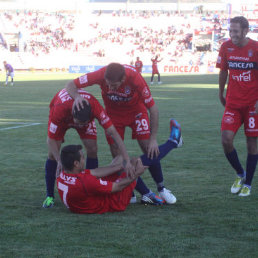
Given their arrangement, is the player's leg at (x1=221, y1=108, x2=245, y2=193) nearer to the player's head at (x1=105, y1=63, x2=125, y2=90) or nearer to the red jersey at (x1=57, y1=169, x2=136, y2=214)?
the red jersey at (x1=57, y1=169, x2=136, y2=214)

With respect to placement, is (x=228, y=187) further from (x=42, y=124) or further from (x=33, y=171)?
Result: (x=42, y=124)

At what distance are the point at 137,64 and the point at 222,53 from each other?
106 ft

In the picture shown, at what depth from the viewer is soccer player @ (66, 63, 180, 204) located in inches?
224

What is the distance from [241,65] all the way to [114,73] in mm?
2046

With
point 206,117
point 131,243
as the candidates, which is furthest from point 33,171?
point 206,117

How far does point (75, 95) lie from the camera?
18.2ft

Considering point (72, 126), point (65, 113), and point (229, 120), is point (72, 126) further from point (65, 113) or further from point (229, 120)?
point (229, 120)

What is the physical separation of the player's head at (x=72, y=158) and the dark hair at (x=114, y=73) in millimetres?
852

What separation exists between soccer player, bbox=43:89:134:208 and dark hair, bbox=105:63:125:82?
Answer: 362mm

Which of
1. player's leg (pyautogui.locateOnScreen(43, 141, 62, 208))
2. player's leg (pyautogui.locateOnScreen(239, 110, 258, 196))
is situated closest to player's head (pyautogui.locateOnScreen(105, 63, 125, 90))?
player's leg (pyautogui.locateOnScreen(43, 141, 62, 208))

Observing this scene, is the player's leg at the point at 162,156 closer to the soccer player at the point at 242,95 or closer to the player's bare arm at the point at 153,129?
the player's bare arm at the point at 153,129

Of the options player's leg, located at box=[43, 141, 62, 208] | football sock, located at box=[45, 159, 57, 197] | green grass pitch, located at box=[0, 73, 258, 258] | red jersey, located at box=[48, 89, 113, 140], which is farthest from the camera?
football sock, located at box=[45, 159, 57, 197]

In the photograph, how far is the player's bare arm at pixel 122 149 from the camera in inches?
214

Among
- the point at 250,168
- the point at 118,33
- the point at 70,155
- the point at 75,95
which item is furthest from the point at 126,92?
the point at 118,33
